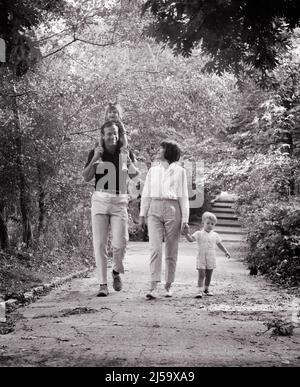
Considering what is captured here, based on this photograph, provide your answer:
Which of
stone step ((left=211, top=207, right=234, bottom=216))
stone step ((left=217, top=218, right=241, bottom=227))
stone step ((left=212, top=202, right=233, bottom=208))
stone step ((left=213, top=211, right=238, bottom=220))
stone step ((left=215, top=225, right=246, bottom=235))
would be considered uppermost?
stone step ((left=212, top=202, right=233, bottom=208))

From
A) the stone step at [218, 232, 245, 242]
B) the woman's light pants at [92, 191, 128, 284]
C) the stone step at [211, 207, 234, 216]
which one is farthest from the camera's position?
the stone step at [211, 207, 234, 216]

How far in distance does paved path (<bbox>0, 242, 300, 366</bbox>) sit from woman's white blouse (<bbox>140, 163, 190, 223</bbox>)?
3.62 feet

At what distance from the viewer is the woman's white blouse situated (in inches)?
261

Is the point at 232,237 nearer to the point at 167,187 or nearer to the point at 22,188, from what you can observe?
Answer: the point at 22,188

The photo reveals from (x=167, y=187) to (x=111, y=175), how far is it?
679 millimetres

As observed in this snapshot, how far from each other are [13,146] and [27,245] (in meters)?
1.79

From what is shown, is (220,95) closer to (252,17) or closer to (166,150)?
(166,150)

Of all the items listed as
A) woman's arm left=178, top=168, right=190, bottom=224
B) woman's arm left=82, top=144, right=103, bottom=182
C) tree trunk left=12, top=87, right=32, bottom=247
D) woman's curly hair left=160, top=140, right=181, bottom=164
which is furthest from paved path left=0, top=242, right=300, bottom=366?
tree trunk left=12, top=87, right=32, bottom=247

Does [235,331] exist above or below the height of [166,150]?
below

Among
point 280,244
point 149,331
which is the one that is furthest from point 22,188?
point 149,331

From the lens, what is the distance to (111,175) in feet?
21.9

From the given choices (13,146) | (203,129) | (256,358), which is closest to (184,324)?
(256,358)

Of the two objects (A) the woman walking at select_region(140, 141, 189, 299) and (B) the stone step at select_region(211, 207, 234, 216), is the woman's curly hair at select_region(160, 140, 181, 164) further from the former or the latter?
(B) the stone step at select_region(211, 207, 234, 216)

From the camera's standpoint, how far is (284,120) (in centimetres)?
1232
